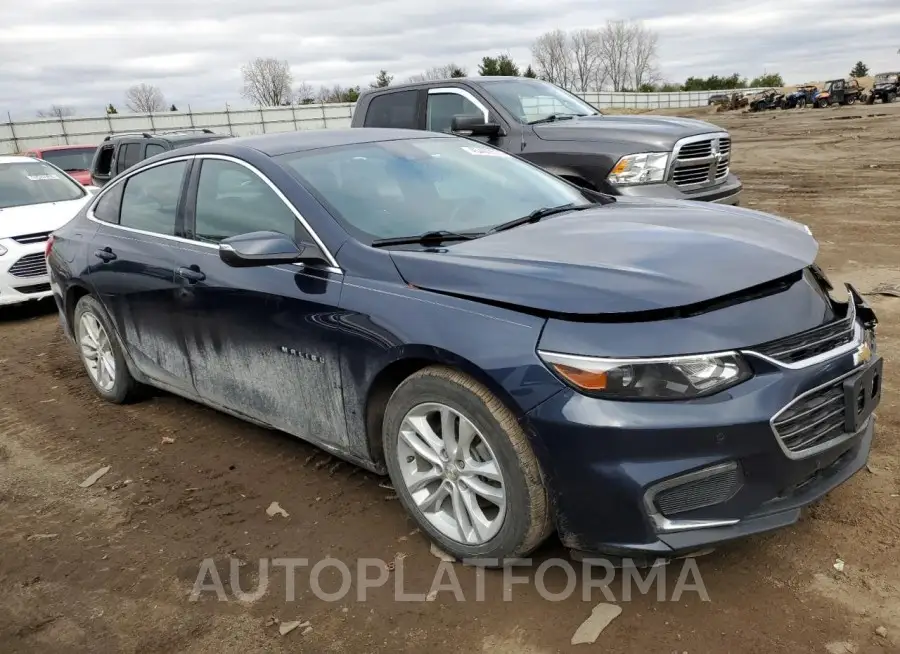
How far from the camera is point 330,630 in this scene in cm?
278

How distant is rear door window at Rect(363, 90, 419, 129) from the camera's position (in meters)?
8.57

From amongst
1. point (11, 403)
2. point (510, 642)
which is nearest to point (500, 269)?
point (510, 642)

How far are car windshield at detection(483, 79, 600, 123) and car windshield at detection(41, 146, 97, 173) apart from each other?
34.7 ft

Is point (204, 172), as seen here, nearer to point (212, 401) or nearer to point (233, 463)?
point (212, 401)

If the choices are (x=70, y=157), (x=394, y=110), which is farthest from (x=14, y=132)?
(x=394, y=110)

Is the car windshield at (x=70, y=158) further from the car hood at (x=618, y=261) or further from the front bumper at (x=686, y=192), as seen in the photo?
the car hood at (x=618, y=261)

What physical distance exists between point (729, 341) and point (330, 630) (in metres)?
1.71

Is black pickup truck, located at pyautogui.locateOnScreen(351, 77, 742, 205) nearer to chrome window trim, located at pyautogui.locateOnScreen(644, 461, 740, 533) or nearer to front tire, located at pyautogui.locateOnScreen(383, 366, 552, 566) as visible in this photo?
front tire, located at pyautogui.locateOnScreen(383, 366, 552, 566)

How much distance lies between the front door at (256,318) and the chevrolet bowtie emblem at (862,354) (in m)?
2.00

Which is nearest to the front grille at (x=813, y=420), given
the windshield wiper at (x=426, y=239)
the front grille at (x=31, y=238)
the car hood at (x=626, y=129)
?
the windshield wiper at (x=426, y=239)

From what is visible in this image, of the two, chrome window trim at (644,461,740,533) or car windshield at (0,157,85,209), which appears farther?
car windshield at (0,157,85,209)

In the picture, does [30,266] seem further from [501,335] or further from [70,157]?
[70,157]

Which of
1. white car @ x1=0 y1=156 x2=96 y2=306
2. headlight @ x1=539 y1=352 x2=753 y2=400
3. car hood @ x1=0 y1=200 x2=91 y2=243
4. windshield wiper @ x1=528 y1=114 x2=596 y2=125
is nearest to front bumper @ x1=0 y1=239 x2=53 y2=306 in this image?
white car @ x1=0 y1=156 x2=96 y2=306

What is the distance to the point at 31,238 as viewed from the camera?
329 inches
